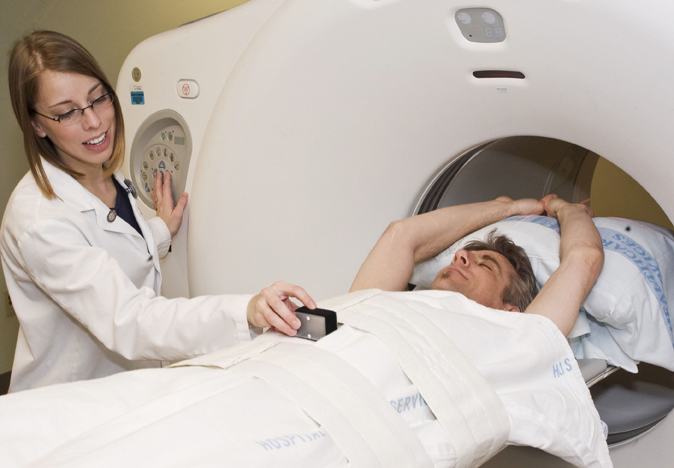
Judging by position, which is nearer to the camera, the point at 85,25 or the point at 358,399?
the point at 358,399

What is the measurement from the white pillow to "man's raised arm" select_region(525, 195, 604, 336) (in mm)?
58

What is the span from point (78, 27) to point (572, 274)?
1.97 m

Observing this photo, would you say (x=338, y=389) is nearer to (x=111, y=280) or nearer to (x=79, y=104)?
(x=111, y=280)

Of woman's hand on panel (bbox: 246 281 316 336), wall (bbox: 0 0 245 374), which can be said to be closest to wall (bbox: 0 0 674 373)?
wall (bbox: 0 0 245 374)

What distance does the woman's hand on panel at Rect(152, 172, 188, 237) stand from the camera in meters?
1.51

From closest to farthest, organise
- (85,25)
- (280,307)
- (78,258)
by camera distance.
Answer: (280,307)
(78,258)
(85,25)

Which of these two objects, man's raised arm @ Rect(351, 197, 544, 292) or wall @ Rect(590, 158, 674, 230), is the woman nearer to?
man's raised arm @ Rect(351, 197, 544, 292)

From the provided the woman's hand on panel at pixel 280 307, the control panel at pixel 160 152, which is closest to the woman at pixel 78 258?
the woman's hand on panel at pixel 280 307

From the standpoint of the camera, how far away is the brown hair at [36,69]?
3.60 feet

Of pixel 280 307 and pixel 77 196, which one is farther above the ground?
pixel 77 196

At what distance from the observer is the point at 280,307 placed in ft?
3.06

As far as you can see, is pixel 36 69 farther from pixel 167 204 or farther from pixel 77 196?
pixel 167 204

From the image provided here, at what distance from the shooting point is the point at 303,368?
2.53ft

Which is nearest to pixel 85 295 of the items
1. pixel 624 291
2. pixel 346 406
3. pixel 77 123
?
pixel 77 123
